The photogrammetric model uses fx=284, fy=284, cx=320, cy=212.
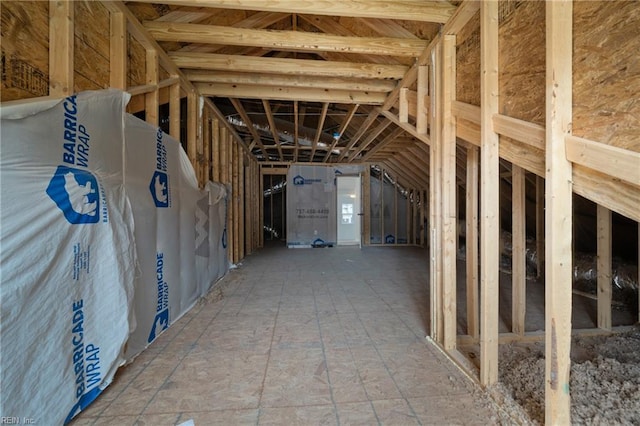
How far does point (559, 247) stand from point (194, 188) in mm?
3231

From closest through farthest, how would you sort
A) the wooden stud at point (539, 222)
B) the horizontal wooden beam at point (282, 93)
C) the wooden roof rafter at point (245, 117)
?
1. the horizontal wooden beam at point (282, 93)
2. the wooden stud at point (539, 222)
3. the wooden roof rafter at point (245, 117)

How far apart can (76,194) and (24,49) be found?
742mm

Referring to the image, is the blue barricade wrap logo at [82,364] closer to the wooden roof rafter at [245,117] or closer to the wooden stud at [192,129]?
the wooden stud at [192,129]

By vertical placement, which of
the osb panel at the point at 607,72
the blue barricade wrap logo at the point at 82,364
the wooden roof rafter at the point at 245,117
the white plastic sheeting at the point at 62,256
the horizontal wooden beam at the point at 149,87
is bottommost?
the blue barricade wrap logo at the point at 82,364

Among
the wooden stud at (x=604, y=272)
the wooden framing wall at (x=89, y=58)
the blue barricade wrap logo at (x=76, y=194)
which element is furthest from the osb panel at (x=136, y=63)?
the wooden stud at (x=604, y=272)

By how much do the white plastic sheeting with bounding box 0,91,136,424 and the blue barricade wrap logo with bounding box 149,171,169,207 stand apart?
18.7 inches

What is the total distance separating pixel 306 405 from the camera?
1.60 meters

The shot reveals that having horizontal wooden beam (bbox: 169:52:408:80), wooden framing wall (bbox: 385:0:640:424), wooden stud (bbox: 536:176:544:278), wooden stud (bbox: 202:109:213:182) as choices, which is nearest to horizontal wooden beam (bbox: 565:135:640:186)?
wooden framing wall (bbox: 385:0:640:424)

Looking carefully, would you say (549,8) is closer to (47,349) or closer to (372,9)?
(372,9)

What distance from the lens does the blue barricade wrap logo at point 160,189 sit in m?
2.38

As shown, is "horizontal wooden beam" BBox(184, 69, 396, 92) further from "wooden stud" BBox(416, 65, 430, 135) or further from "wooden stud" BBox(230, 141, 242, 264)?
"wooden stud" BBox(230, 141, 242, 264)

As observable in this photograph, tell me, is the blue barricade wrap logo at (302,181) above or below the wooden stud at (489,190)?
above

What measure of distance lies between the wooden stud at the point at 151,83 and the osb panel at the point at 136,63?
3 cm

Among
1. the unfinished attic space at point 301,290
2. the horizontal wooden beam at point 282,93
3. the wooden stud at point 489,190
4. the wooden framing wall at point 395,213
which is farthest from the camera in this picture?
the wooden framing wall at point 395,213
